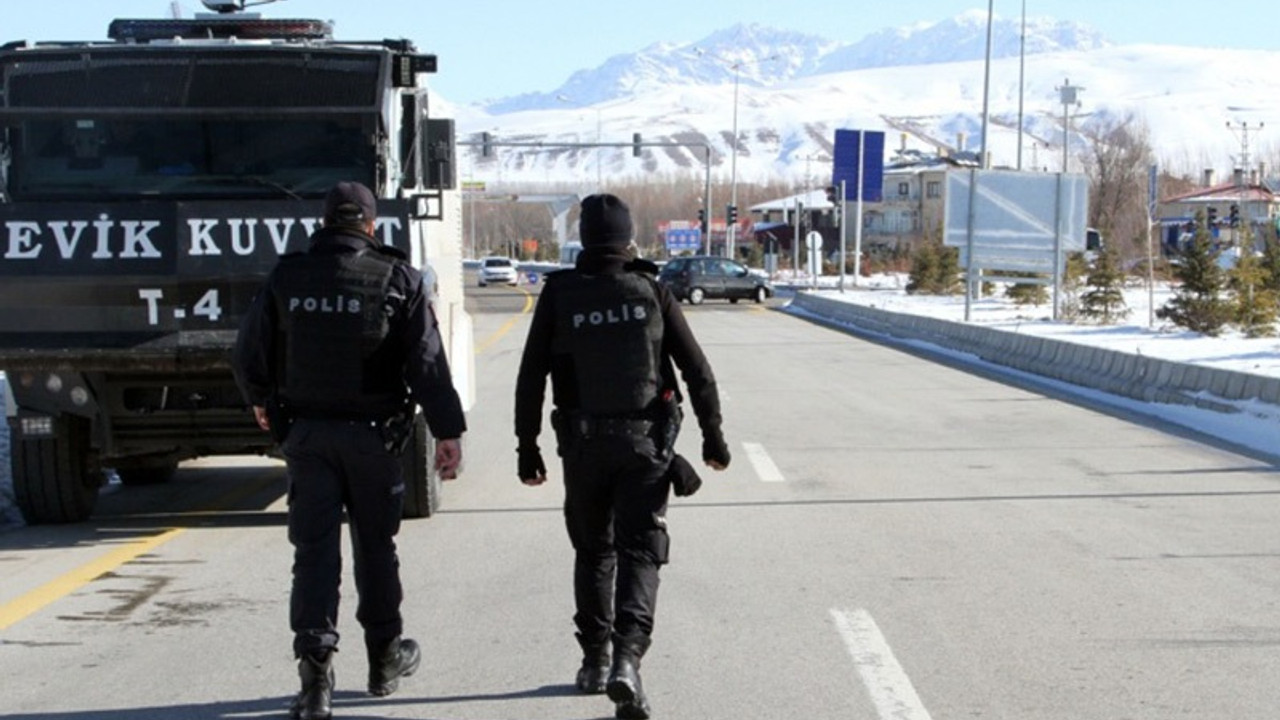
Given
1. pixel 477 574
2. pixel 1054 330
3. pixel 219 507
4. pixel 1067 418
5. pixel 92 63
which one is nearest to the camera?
pixel 477 574

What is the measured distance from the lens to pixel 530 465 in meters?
6.44

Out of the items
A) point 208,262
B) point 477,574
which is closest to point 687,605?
point 477,574

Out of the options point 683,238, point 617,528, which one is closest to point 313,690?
point 617,528

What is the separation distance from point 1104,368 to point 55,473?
15327 millimetres

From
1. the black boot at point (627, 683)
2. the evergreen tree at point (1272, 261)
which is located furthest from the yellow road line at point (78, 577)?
the evergreen tree at point (1272, 261)

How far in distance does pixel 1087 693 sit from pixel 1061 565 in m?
2.83

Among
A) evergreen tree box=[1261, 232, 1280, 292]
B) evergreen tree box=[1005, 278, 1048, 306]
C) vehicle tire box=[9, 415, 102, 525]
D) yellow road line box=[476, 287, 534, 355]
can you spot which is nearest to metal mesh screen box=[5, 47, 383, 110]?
vehicle tire box=[9, 415, 102, 525]

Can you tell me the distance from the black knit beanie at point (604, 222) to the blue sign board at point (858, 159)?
5258 cm

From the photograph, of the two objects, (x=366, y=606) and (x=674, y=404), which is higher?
(x=674, y=404)

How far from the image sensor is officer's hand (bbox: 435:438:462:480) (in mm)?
6453

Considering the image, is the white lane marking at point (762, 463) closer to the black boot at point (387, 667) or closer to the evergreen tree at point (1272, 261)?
the black boot at point (387, 667)

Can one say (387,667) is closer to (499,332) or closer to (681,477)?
(681,477)

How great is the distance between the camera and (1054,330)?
3397 cm

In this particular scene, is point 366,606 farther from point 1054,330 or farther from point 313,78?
point 1054,330
